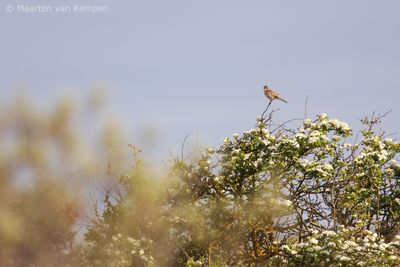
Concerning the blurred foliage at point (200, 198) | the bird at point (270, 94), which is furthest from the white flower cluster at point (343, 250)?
the bird at point (270, 94)

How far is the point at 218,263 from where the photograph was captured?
55.3ft

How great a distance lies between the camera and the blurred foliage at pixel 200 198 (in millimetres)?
15805

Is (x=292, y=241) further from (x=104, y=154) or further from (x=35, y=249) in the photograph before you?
(x=35, y=249)

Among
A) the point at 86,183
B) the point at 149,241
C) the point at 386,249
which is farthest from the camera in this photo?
the point at 149,241

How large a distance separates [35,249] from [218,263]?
5.03 metres

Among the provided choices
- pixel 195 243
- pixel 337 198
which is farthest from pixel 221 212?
pixel 337 198

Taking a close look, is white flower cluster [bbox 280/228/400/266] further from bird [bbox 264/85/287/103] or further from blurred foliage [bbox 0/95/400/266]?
bird [bbox 264/85/287/103]

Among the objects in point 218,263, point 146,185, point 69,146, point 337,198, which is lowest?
point 218,263

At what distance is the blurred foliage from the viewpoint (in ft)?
51.9

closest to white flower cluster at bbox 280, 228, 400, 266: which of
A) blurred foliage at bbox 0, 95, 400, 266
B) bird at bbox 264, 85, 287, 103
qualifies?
blurred foliage at bbox 0, 95, 400, 266

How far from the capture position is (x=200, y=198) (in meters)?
17.6

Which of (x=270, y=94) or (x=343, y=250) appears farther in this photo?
(x=270, y=94)

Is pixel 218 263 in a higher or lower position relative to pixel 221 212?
lower

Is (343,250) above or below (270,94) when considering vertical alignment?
below
